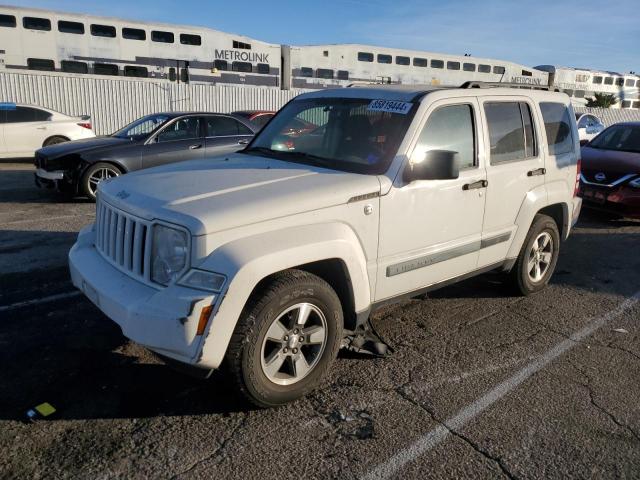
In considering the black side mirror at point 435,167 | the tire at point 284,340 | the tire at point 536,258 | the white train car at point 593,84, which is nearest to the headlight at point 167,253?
the tire at point 284,340

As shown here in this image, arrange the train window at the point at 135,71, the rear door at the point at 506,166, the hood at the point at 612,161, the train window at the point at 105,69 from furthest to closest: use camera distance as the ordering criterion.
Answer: the train window at the point at 135,71, the train window at the point at 105,69, the hood at the point at 612,161, the rear door at the point at 506,166

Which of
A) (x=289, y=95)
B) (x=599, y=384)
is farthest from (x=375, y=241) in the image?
(x=289, y=95)

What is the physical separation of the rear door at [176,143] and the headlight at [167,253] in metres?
6.52

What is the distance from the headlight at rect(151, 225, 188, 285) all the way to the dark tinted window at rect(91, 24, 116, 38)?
19.4 metres

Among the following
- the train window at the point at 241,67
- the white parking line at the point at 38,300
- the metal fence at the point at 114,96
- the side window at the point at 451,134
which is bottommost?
the white parking line at the point at 38,300

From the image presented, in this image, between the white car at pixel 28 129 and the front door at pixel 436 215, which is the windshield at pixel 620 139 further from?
the white car at pixel 28 129

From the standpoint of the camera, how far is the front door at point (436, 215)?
3.59 m

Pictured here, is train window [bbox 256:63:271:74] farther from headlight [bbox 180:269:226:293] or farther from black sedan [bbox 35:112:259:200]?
headlight [bbox 180:269:226:293]

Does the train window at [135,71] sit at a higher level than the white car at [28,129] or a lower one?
higher

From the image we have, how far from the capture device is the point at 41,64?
19000 millimetres

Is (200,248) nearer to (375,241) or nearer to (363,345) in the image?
(375,241)

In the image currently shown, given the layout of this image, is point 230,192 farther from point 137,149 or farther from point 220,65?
point 220,65

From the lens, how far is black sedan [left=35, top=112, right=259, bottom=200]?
29.0ft

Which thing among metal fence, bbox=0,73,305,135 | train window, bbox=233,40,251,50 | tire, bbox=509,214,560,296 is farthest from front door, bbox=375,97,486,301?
train window, bbox=233,40,251,50
